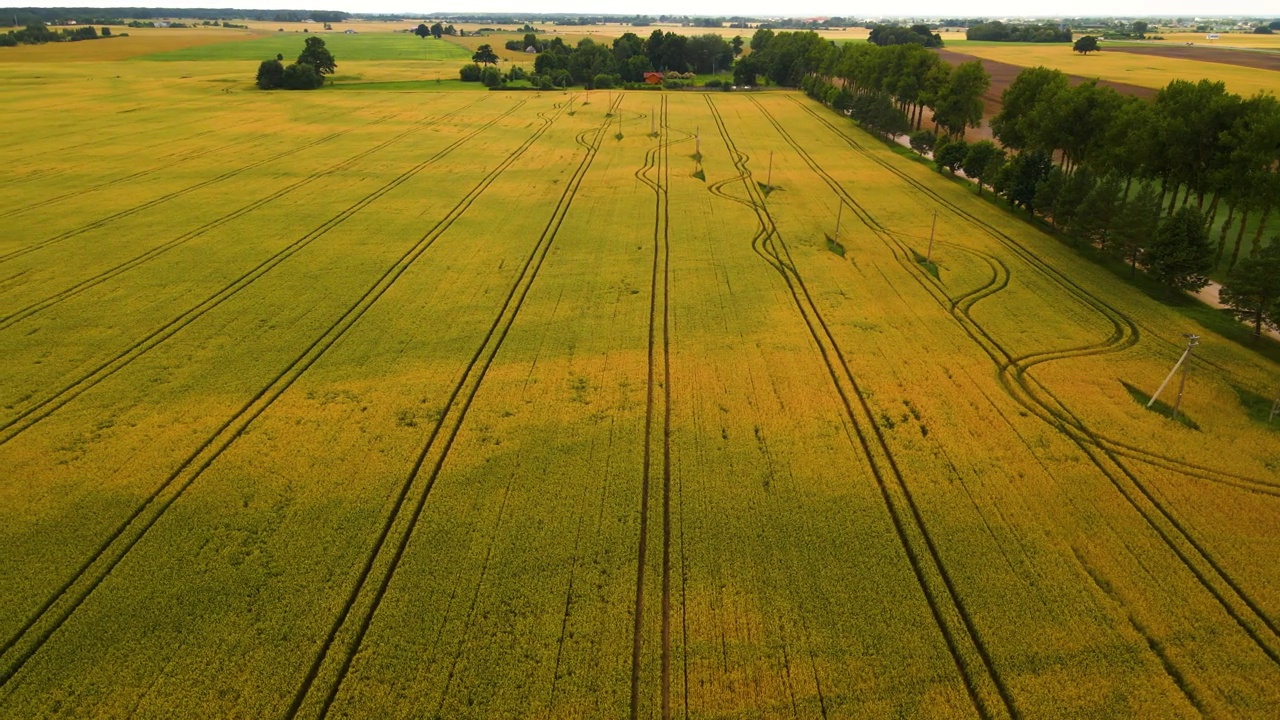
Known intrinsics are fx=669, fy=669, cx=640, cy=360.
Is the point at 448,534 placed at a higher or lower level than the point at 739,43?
lower

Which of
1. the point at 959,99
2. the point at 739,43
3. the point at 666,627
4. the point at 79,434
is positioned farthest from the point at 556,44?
the point at 666,627

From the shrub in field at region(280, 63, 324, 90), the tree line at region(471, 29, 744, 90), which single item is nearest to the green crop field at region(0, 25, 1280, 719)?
the shrub in field at region(280, 63, 324, 90)

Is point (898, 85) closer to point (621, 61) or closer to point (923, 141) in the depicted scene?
point (923, 141)

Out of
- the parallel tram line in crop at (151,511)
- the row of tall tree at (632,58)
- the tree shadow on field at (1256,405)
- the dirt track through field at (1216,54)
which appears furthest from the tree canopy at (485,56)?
the tree shadow on field at (1256,405)

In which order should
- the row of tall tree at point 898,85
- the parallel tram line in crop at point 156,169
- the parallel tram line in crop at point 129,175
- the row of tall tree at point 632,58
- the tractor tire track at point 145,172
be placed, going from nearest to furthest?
the tractor tire track at point 145,172, the parallel tram line in crop at point 156,169, the parallel tram line in crop at point 129,175, the row of tall tree at point 898,85, the row of tall tree at point 632,58

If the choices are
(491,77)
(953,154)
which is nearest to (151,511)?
(953,154)

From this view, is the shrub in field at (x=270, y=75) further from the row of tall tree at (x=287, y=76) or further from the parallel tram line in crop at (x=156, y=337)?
the parallel tram line in crop at (x=156, y=337)

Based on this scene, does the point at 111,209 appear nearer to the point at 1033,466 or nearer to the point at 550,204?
the point at 550,204
